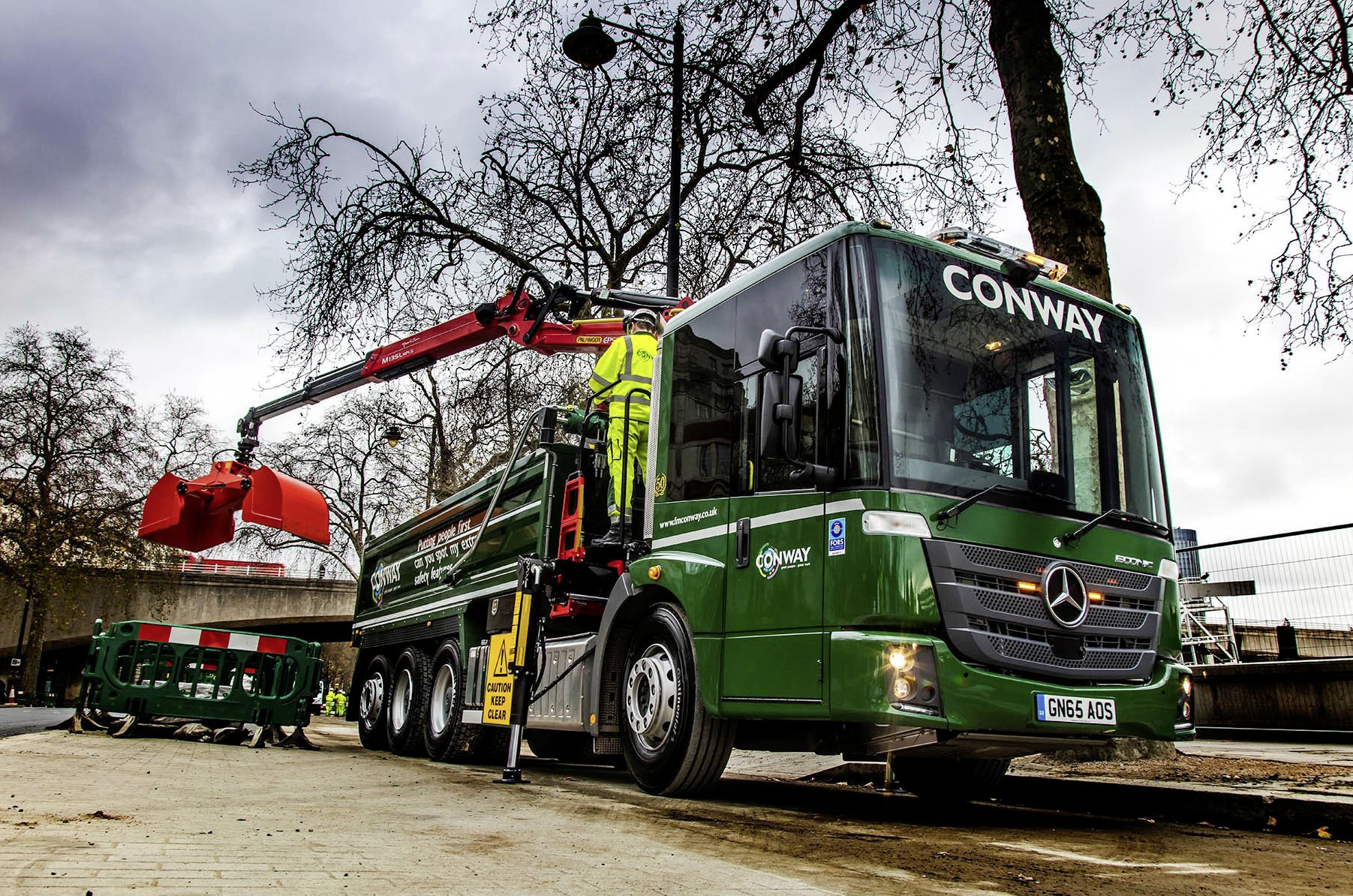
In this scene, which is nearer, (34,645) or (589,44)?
(589,44)

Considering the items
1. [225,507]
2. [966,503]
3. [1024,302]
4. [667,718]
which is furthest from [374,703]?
[1024,302]

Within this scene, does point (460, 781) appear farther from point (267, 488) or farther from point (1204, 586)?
point (1204, 586)

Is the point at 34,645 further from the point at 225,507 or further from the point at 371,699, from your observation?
the point at 371,699

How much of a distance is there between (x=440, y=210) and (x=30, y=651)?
85.8 feet

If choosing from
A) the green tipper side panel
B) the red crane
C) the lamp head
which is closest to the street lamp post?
the lamp head

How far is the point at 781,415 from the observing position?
5.05 m

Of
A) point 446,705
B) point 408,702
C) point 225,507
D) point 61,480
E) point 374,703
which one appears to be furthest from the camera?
point 61,480

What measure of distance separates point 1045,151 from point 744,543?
5181 mm

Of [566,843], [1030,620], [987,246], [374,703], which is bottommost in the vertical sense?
[566,843]

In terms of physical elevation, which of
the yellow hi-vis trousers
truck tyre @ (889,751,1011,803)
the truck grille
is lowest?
truck tyre @ (889,751,1011,803)

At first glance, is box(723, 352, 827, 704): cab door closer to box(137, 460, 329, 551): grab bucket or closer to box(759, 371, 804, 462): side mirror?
box(759, 371, 804, 462): side mirror

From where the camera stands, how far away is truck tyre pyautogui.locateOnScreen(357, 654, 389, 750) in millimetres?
11008

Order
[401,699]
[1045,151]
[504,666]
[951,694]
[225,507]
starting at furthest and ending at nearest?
[225,507] → [401,699] → [1045,151] → [504,666] → [951,694]

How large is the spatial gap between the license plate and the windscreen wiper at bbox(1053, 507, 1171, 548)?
0.75m
